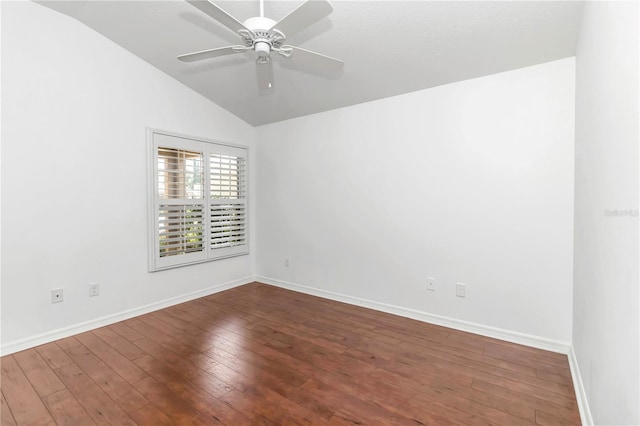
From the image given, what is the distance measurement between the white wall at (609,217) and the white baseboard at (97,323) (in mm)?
3636

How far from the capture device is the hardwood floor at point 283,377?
1.69m

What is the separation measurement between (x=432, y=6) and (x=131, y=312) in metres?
3.81

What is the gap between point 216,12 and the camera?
1530mm

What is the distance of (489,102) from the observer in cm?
262

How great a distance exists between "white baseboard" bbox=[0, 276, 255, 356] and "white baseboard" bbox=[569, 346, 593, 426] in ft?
11.8

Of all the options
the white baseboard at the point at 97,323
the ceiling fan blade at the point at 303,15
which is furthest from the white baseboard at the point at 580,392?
the white baseboard at the point at 97,323

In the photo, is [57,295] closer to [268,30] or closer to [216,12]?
[216,12]

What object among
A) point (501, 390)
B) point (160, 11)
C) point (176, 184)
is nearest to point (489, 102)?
point (501, 390)

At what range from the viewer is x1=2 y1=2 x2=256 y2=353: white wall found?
241 centimetres

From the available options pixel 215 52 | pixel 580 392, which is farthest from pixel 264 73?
pixel 580 392

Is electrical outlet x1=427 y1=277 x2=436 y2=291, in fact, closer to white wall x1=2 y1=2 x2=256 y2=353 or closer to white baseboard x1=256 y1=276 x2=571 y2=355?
white baseboard x1=256 y1=276 x2=571 y2=355

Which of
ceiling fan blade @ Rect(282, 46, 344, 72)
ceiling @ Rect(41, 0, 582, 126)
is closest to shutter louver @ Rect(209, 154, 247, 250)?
ceiling @ Rect(41, 0, 582, 126)

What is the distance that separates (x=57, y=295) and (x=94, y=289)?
0.90 ft

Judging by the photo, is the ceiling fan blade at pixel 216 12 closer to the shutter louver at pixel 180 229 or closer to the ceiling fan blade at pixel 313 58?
the ceiling fan blade at pixel 313 58
